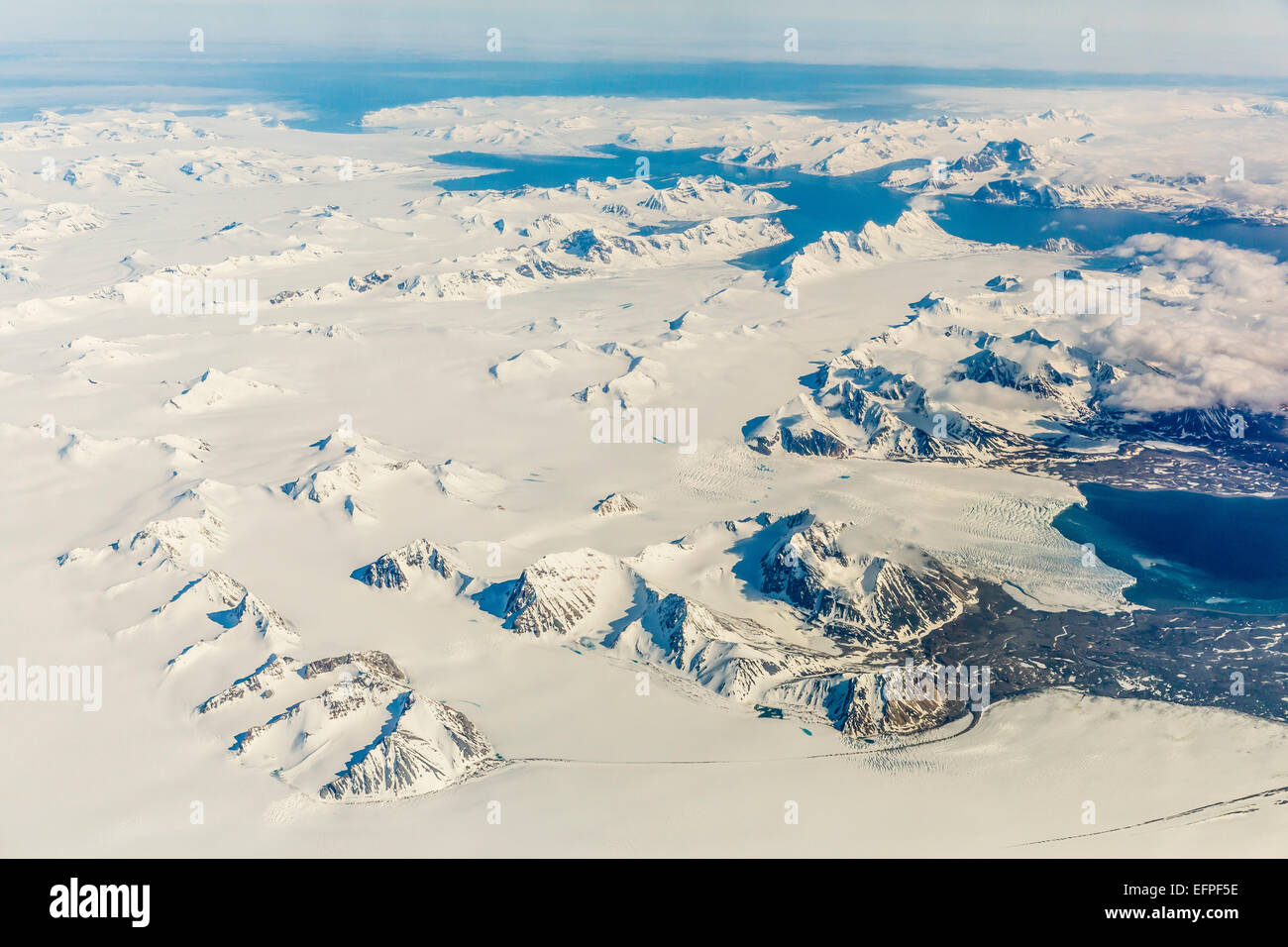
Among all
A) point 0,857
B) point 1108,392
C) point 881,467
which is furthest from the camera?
point 1108,392

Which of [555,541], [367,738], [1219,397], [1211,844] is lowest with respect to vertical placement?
[1211,844]

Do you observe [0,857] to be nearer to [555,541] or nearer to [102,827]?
[102,827]

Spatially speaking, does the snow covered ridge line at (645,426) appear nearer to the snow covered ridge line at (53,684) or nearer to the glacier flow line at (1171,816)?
the snow covered ridge line at (53,684)

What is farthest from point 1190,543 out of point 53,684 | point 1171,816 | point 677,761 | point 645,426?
point 53,684

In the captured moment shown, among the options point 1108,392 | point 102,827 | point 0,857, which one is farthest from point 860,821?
point 1108,392

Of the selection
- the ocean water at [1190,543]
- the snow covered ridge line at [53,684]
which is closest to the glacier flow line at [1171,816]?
the ocean water at [1190,543]

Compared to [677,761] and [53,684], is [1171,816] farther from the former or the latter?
[53,684]
